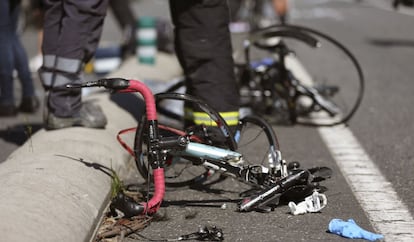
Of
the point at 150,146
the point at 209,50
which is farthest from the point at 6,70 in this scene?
the point at 150,146

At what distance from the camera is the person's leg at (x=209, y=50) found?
4.68 meters

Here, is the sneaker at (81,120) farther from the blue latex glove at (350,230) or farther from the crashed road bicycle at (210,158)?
the blue latex glove at (350,230)

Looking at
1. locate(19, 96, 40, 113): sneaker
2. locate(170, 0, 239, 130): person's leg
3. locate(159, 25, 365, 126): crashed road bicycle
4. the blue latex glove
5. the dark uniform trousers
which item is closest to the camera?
Result: the blue latex glove

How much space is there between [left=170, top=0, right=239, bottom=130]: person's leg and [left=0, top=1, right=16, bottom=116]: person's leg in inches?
79.6

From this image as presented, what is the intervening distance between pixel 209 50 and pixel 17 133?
1.73m

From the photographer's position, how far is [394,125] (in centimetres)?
599

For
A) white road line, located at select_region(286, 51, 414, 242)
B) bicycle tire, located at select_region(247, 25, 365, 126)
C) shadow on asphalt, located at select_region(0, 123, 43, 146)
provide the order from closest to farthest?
1. white road line, located at select_region(286, 51, 414, 242)
2. shadow on asphalt, located at select_region(0, 123, 43, 146)
3. bicycle tire, located at select_region(247, 25, 365, 126)

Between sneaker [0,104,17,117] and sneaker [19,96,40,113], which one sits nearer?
sneaker [0,104,17,117]

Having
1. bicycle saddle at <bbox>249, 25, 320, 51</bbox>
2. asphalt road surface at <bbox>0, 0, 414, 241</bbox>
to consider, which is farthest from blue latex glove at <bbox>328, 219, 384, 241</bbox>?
bicycle saddle at <bbox>249, 25, 320, 51</bbox>

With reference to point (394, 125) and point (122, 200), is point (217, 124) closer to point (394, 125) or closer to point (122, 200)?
point (122, 200)

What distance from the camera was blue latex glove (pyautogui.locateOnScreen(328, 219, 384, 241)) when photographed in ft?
11.7

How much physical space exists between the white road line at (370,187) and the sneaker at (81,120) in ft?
4.70

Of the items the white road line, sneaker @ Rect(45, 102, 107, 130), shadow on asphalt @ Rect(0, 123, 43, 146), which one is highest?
sneaker @ Rect(45, 102, 107, 130)

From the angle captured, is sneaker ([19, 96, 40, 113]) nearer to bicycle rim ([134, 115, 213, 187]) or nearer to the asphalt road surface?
the asphalt road surface
